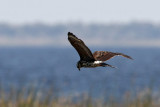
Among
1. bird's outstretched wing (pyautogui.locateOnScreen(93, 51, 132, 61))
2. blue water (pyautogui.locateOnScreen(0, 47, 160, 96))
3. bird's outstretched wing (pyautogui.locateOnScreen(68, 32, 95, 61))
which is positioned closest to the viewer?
bird's outstretched wing (pyautogui.locateOnScreen(68, 32, 95, 61))

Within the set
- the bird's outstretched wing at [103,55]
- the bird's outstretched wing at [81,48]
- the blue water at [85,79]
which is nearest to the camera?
the bird's outstretched wing at [81,48]

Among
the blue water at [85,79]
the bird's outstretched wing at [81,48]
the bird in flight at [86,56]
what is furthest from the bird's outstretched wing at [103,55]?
the blue water at [85,79]

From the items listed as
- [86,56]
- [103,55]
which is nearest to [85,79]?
[103,55]

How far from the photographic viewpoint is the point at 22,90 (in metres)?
17.6

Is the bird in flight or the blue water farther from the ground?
the blue water

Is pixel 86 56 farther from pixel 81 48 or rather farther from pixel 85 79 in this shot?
pixel 85 79

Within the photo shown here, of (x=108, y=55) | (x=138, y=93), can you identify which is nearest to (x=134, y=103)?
(x=138, y=93)

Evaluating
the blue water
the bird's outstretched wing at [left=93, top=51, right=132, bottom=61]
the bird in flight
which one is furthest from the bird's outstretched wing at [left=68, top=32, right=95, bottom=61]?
the blue water

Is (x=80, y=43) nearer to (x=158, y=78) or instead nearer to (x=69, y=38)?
(x=69, y=38)

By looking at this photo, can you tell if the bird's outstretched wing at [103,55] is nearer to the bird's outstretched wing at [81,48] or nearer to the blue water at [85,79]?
the bird's outstretched wing at [81,48]

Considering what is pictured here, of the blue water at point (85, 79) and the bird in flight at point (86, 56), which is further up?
the blue water at point (85, 79)

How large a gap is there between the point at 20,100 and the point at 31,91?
4.29 feet

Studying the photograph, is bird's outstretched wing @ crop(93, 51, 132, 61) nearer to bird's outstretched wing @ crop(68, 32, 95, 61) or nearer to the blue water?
bird's outstretched wing @ crop(68, 32, 95, 61)

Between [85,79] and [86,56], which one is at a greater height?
[85,79]
